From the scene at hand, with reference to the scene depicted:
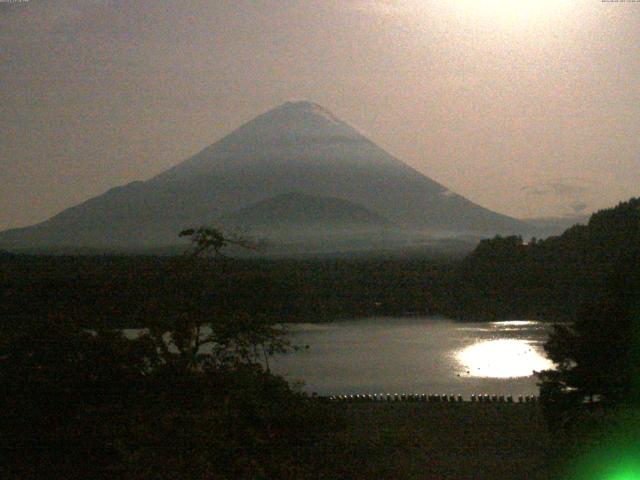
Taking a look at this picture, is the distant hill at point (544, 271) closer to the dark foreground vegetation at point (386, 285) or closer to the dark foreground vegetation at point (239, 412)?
the dark foreground vegetation at point (386, 285)

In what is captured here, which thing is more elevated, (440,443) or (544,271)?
(544,271)

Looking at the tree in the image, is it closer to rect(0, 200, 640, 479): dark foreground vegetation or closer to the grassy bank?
rect(0, 200, 640, 479): dark foreground vegetation

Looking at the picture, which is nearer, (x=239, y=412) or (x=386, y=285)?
(x=239, y=412)

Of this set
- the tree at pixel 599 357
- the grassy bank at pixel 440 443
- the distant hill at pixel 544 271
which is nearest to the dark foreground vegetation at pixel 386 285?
the distant hill at pixel 544 271

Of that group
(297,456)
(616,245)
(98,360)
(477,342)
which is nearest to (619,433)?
(297,456)

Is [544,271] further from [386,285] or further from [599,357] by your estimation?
[599,357]

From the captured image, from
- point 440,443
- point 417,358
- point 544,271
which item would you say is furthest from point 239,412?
point 544,271

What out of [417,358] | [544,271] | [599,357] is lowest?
[417,358]

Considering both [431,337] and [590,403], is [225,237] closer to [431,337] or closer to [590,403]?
[590,403]
